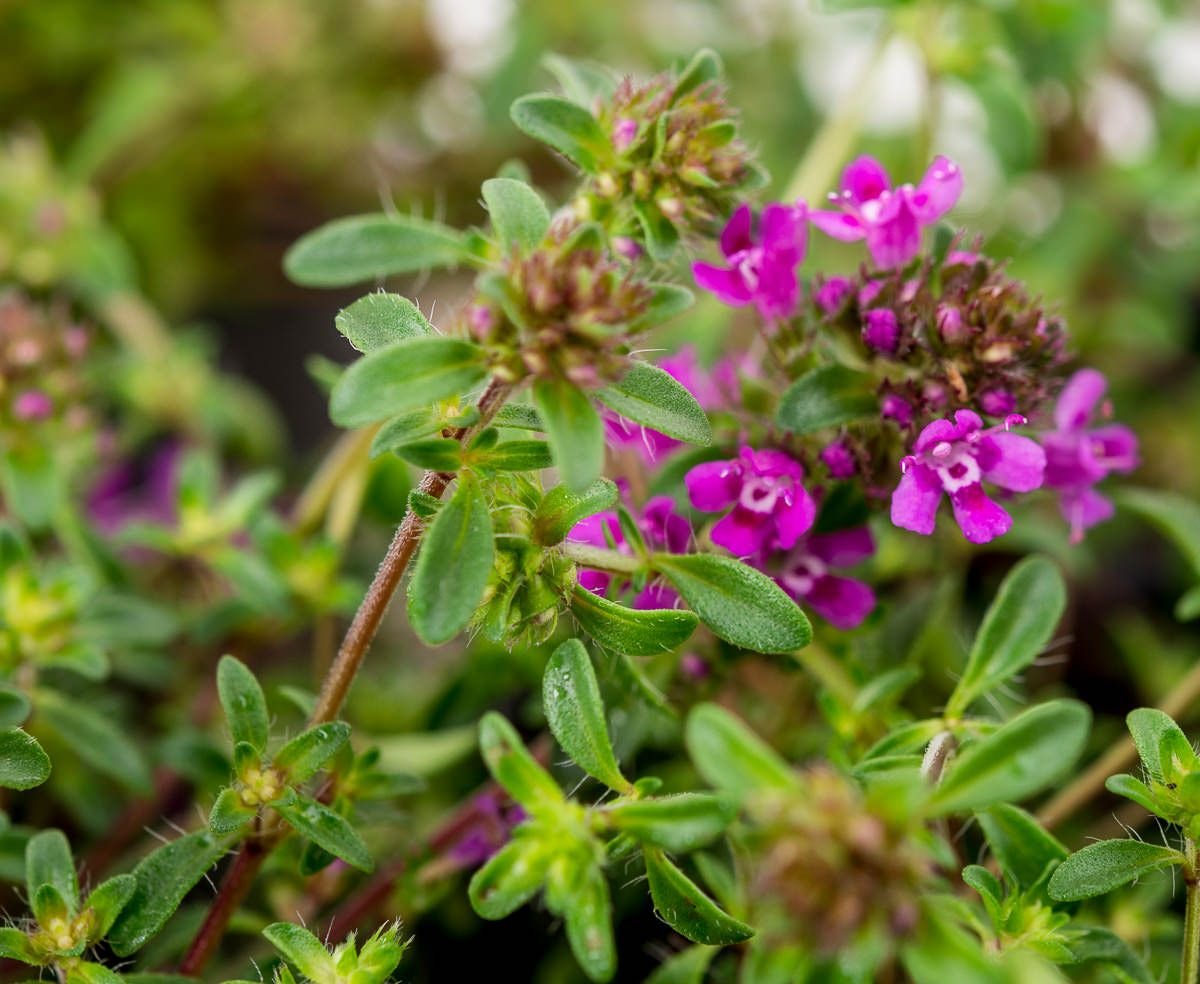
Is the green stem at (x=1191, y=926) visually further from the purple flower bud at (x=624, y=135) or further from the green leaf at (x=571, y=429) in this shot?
the purple flower bud at (x=624, y=135)

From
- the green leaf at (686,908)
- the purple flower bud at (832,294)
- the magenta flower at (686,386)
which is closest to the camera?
the green leaf at (686,908)

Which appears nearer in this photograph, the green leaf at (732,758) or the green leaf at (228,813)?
the green leaf at (732,758)

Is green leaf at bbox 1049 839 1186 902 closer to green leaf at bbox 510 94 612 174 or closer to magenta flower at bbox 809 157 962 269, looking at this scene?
magenta flower at bbox 809 157 962 269

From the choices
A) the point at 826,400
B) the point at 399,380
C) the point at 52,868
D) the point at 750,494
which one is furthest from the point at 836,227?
the point at 52,868

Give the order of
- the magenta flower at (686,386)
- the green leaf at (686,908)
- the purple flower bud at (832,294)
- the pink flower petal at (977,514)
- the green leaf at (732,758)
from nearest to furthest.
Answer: the green leaf at (732,758), the green leaf at (686,908), the pink flower petal at (977,514), the purple flower bud at (832,294), the magenta flower at (686,386)

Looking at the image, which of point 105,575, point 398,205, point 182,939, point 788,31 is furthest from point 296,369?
point 182,939

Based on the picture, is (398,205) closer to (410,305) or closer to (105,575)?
(105,575)

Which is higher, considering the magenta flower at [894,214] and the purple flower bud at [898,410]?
the magenta flower at [894,214]

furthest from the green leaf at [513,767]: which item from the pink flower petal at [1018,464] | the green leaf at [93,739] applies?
the green leaf at [93,739]
